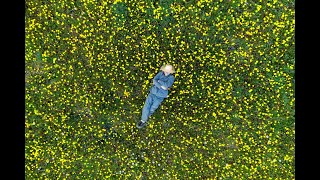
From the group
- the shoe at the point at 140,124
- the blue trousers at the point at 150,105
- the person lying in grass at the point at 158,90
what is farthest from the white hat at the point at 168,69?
Answer: the shoe at the point at 140,124

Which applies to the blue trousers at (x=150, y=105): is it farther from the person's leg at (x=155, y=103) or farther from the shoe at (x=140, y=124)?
the shoe at (x=140, y=124)

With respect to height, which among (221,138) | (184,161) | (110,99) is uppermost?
(110,99)

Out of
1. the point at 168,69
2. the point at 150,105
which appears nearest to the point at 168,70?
the point at 168,69

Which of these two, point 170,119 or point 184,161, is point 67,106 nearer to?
point 170,119

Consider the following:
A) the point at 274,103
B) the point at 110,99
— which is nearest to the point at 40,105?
the point at 110,99

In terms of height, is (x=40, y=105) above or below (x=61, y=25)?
below

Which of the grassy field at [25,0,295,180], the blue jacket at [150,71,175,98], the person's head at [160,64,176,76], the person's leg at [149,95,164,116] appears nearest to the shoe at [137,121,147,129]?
the grassy field at [25,0,295,180]
